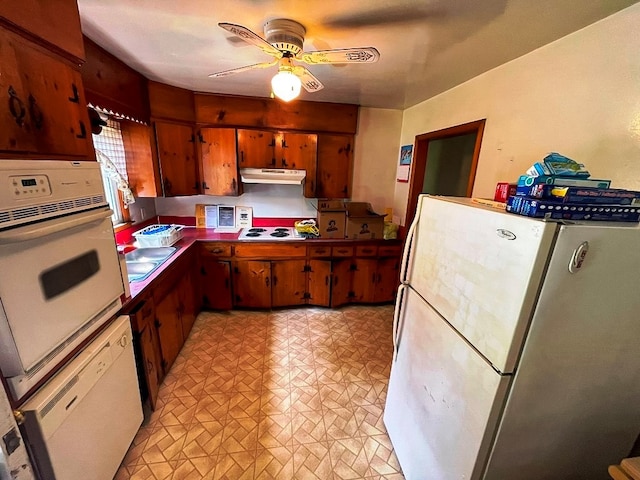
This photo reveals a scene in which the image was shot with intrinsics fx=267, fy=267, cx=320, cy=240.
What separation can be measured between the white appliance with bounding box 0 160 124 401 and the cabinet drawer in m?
1.53

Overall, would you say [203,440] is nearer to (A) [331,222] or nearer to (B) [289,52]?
(A) [331,222]

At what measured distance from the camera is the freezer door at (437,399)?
94 cm

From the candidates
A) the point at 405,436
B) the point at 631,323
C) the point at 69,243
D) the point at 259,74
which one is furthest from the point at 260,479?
the point at 259,74

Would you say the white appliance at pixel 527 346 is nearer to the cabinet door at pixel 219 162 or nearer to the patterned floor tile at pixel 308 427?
the patterned floor tile at pixel 308 427

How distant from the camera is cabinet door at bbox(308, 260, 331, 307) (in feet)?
9.77

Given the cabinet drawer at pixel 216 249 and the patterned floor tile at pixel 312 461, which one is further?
the cabinet drawer at pixel 216 249

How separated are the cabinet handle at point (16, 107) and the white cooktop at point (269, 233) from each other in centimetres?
197

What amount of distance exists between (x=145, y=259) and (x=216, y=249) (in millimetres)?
659

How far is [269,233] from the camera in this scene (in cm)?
314

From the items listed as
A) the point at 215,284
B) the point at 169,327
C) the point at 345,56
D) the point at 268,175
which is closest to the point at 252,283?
the point at 215,284

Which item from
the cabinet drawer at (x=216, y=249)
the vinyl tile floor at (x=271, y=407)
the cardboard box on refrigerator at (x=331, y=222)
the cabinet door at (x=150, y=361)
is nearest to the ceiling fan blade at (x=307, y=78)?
the cardboard box on refrigerator at (x=331, y=222)

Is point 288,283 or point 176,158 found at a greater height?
point 176,158

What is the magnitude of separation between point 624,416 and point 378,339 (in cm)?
176

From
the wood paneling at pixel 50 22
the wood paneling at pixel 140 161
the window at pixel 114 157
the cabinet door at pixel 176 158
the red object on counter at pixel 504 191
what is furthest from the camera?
the cabinet door at pixel 176 158
